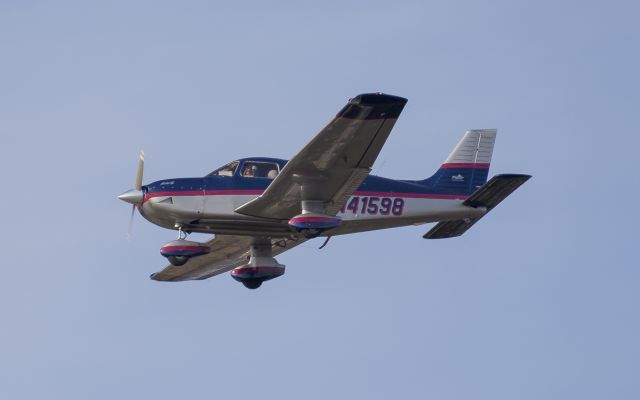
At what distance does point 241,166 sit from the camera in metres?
31.5

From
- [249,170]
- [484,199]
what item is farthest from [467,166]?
[249,170]

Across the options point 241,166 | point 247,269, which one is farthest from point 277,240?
point 241,166

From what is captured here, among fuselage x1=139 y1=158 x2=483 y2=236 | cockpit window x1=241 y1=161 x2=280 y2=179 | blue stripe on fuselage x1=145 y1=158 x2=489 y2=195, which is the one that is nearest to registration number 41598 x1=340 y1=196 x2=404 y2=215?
fuselage x1=139 y1=158 x2=483 y2=236

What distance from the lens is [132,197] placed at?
30953 mm

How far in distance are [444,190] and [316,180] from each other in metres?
4.12

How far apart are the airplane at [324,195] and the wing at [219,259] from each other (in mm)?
137

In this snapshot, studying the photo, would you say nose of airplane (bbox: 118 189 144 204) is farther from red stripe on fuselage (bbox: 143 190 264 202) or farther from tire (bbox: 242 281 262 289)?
tire (bbox: 242 281 262 289)

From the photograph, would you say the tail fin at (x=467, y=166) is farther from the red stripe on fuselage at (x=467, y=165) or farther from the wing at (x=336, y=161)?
the wing at (x=336, y=161)

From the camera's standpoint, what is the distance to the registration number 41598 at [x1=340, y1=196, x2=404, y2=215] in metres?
32.0

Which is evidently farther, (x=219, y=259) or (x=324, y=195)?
(x=219, y=259)

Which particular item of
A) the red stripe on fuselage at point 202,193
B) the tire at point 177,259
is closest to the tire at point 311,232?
the red stripe on fuselage at point 202,193

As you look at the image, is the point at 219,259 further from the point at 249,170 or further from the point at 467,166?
the point at 467,166

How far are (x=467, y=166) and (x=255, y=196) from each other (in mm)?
5893

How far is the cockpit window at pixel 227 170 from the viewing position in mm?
31578
